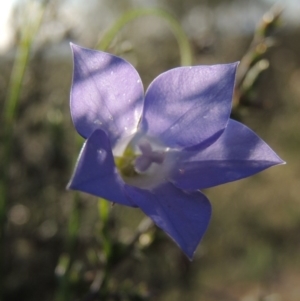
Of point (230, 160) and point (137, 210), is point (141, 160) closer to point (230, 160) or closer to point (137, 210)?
point (230, 160)

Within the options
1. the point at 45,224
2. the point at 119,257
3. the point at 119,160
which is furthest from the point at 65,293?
the point at 45,224

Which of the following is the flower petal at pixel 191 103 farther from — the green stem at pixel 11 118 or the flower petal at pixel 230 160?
the green stem at pixel 11 118

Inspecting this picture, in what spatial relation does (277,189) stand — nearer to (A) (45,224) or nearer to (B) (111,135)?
(A) (45,224)

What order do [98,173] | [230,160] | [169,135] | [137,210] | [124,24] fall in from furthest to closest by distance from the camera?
[137,210] → [124,24] → [169,135] → [230,160] → [98,173]

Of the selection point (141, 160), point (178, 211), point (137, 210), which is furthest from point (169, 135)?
point (137, 210)

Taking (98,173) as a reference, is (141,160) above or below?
below

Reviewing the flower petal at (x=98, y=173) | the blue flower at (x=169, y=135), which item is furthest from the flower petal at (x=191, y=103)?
the flower petal at (x=98, y=173)
